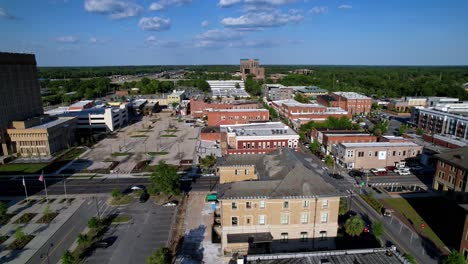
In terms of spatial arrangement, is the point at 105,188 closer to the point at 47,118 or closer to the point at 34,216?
the point at 34,216

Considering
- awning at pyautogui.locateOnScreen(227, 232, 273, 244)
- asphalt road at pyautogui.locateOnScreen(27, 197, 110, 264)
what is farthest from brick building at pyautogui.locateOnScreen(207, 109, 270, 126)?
awning at pyautogui.locateOnScreen(227, 232, 273, 244)

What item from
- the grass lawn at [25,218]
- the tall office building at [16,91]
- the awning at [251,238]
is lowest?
the grass lawn at [25,218]

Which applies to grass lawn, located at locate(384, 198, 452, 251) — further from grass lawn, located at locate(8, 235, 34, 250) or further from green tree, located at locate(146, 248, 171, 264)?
grass lawn, located at locate(8, 235, 34, 250)

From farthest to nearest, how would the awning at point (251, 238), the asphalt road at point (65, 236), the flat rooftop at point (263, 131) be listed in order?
the flat rooftop at point (263, 131) < the asphalt road at point (65, 236) < the awning at point (251, 238)

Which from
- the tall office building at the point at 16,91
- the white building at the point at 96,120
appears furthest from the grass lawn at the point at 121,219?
the white building at the point at 96,120

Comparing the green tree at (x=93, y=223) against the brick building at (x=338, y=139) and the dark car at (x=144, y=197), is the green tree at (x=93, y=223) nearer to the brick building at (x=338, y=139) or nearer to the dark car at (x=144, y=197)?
the dark car at (x=144, y=197)

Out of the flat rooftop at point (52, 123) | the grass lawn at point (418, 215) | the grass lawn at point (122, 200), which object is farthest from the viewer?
the flat rooftop at point (52, 123)

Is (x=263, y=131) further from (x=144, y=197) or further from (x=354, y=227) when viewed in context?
(x=354, y=227)
